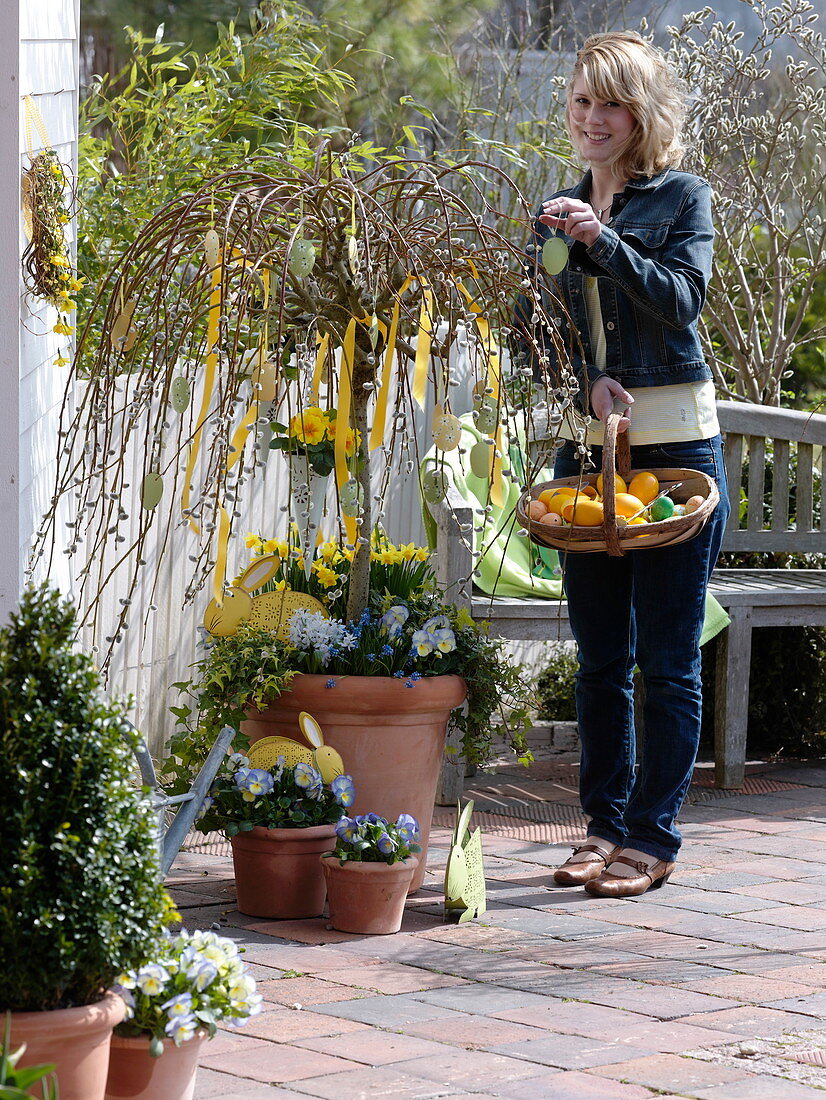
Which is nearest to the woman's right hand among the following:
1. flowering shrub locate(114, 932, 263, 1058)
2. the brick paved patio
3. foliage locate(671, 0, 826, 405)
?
the brick paved patio

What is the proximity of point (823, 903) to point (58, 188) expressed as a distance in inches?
94.1

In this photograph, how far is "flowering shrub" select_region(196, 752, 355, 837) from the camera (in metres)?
3.17

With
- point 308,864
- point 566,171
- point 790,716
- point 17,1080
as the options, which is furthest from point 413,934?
point 566,171

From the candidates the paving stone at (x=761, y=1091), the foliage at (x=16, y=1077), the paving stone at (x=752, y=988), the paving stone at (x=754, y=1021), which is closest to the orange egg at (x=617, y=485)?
the paving stone at (x=752, y=988)

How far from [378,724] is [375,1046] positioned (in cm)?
99

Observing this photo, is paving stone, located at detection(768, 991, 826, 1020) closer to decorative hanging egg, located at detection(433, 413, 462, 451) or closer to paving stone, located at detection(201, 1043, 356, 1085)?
paving stone, located at detection(201, 1043, 356, 1085)

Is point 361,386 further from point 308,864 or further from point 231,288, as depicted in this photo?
point 308,864

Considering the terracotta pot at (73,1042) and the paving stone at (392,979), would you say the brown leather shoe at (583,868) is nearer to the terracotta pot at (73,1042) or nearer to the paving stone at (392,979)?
the paving stone at (392,979)

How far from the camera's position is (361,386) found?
3.31m

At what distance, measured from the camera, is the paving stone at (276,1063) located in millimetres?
2297

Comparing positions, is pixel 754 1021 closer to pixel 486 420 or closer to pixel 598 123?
pixel 486 420

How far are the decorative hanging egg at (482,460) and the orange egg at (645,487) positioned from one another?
556 millimetres

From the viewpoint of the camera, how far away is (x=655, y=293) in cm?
326

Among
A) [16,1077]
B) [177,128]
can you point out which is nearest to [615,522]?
[16,1077]
